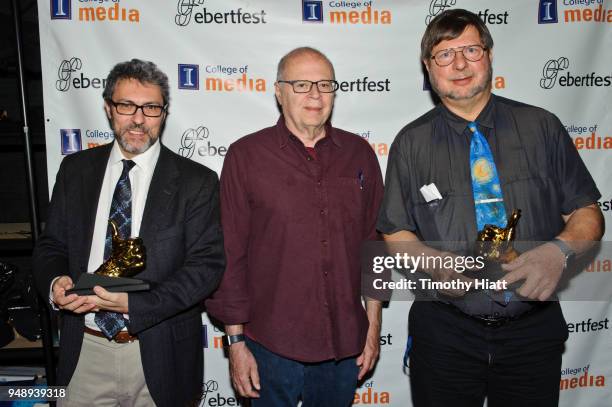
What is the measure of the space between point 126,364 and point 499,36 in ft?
8.69

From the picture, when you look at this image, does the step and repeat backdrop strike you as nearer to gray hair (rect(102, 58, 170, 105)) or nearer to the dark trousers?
gray hair (rect(102, 58, 170, 105))

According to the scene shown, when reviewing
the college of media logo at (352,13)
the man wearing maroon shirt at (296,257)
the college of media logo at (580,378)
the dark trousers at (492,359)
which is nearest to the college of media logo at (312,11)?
the college of media logo at (352,13)

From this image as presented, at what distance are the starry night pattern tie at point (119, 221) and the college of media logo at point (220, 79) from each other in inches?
37.7

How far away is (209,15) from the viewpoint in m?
2.73

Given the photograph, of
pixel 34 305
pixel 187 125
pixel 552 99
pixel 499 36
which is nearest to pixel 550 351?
pixel 552 99

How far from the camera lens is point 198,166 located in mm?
2100

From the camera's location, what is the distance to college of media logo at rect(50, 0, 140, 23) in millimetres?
2648

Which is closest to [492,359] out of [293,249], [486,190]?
[486,190]

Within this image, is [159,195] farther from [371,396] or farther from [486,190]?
[371,396]

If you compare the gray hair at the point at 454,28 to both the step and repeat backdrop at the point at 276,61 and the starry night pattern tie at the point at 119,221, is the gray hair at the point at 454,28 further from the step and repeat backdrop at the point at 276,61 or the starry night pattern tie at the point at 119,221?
the starry night pattern tie at the point at 119,221

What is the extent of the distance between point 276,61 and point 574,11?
1.80m

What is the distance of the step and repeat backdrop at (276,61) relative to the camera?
2.68m

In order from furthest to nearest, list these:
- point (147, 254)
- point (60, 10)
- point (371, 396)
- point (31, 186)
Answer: point (371, 396)
point (60, 10)
point (31, 186)
point (147, 254)

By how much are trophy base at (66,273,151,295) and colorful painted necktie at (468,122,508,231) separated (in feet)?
4.38
